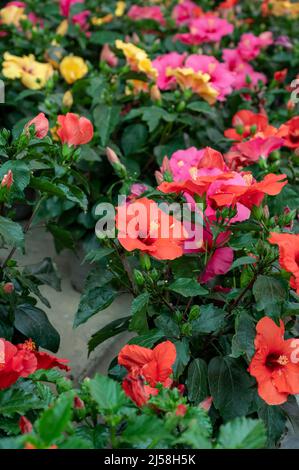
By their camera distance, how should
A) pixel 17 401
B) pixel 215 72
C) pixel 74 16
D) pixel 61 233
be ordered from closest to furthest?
pixel 17 401
pixel 61 233
pixel 215 72
pixel 74 16

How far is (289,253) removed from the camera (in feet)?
3.71

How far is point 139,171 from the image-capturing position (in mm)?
1991

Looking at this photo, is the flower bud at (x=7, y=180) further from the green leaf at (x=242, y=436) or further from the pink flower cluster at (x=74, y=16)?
the pink flower cluster at (x=74, y=16)

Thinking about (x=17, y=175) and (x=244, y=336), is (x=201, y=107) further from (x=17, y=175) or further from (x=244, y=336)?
(x=244, y=336)

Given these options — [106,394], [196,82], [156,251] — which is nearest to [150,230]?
[156,251]

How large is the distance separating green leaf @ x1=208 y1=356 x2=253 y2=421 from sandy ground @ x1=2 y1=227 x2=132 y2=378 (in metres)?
0.51

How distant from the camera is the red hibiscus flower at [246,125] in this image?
1920 mm

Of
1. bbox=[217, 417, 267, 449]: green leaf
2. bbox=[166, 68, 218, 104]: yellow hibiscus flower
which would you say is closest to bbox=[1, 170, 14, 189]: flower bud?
bbox=[217, 417, 267, 449]: green leaf

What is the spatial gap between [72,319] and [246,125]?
0.70m

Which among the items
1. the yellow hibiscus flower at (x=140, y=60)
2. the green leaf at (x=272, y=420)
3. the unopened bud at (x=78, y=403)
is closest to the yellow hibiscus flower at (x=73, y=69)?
the yellow hibiscus flower at (x=140, y=60)

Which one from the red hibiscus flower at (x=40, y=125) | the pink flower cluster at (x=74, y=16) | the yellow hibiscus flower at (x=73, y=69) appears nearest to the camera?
the red hibiscus flower at (x=40, y=125)

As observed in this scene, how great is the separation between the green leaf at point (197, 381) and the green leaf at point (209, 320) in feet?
0.22

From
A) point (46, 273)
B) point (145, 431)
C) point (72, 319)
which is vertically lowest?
point (72, 319)

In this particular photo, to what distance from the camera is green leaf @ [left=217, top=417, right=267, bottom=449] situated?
85cm
